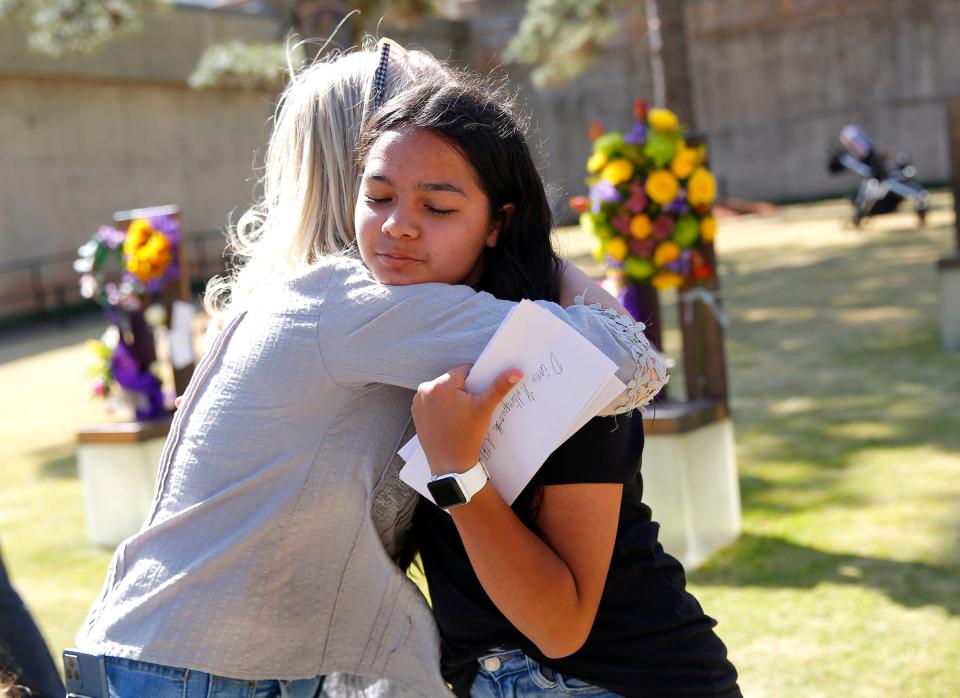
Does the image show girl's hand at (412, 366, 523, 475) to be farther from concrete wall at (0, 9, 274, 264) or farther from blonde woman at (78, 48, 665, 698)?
concrete wall at (0, 9, 274, 264)

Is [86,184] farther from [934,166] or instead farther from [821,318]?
[934,166]

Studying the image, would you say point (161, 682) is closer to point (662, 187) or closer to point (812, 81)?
→ point (662, 187)

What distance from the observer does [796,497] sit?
17.4ft

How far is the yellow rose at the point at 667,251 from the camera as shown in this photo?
4.76 meters

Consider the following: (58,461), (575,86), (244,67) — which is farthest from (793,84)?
(58,461)

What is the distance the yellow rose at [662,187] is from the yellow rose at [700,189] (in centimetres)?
6

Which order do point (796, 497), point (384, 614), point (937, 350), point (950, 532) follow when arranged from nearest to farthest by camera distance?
1. point (384, 614)
2. point (950, 532)
3. point (796, 497)
4. point (937, 350)

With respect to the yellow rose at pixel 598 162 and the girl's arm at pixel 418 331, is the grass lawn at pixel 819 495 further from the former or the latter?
the yellow rose at pixel 598 162

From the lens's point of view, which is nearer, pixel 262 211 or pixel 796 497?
pixel 262 211

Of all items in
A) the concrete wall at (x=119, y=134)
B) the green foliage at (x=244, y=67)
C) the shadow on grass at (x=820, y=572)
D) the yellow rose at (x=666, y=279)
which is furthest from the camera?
the concrete wall at (x=119, y=134)

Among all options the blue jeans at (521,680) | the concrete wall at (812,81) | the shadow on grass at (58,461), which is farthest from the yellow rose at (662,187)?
the concrete wall at (812,81)

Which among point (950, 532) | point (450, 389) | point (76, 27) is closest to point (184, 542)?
point (450, 389)

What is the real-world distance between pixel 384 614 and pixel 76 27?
12447mm

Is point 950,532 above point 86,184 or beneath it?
beneath
